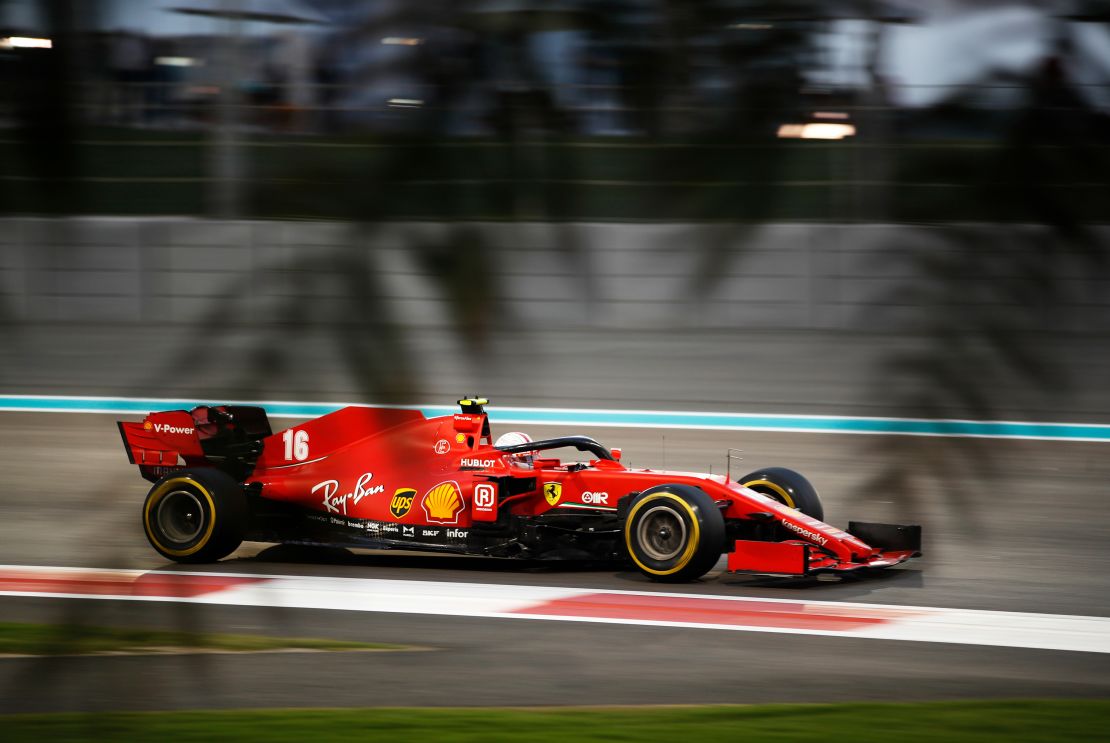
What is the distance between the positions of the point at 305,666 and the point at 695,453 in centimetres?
766

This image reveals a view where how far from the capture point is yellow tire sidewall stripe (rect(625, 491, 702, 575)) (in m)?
8.47

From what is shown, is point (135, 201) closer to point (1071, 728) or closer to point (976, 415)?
point (976, 415)

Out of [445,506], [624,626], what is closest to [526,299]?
[624,626]

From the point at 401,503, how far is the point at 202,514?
1.20m

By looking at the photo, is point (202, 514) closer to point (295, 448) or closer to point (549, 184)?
point (295, 448)

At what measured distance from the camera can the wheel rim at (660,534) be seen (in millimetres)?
8602

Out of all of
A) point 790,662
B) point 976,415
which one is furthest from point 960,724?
point 976,415

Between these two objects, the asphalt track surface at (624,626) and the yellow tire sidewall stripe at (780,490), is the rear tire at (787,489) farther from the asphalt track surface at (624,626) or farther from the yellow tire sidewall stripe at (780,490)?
the asphalt track surface at (624,626)

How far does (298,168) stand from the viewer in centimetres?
195

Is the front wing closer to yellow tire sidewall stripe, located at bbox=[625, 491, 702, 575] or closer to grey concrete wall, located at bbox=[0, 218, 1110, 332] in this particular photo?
yellow tire sidewall stripe, located at bbox=[625, 491, 702, 575]

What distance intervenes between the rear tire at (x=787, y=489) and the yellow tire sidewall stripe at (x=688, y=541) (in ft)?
3.41

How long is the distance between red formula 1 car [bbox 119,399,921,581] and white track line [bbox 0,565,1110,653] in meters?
0.29

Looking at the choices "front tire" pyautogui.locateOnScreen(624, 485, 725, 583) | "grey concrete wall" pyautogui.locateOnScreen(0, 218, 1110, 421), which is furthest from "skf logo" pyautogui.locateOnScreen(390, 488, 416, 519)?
"grey concrete wall" pyautogui.locateOnScreen(0, 218, 1110, 421)

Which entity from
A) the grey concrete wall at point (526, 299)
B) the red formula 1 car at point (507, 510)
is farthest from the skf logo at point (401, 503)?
the grey concrete wall at point (526, 299)
